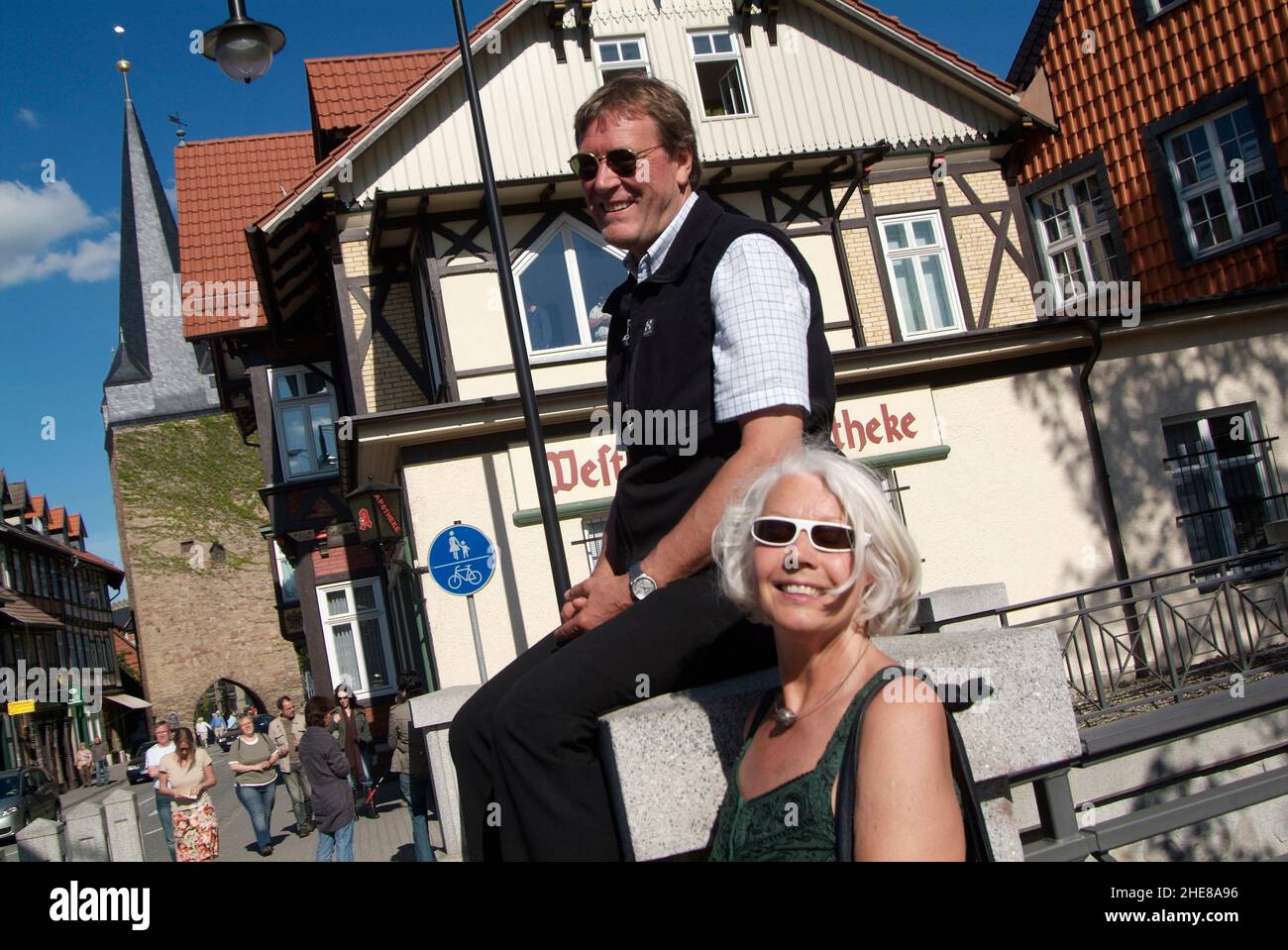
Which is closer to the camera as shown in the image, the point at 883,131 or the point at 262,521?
the point at 883,131

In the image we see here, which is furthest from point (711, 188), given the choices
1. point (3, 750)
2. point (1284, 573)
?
point (3, 750)

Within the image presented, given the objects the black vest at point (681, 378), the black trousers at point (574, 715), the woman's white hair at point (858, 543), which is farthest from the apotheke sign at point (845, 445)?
the woman's white hair at point (858, 543)

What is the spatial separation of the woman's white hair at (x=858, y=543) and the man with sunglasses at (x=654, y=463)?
85 mm

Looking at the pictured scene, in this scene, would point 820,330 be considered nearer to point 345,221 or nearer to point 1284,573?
point 1284,573

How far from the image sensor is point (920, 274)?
18.3 m

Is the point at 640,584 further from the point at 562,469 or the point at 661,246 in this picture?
the point at 562,469

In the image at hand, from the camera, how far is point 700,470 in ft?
8.14

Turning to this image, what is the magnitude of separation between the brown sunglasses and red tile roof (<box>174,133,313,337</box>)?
69.5 feet

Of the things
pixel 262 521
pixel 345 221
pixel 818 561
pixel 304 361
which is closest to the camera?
pixel 818 561

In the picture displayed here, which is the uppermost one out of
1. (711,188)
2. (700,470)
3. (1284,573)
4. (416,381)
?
(711,188)

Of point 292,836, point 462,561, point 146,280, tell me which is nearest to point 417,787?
point 462,561

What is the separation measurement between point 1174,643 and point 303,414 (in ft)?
58.1

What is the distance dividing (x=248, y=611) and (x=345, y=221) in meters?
43.7
